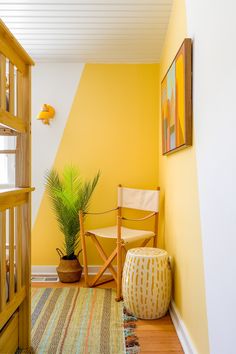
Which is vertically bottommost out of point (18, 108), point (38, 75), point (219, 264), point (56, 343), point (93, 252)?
point (56, 343)

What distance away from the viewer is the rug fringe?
193 cm

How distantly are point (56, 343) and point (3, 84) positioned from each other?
1.47 m

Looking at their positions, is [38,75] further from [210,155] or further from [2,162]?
[210,155]

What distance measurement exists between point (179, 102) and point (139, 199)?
126 centimetres

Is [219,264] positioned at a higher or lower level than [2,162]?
lower

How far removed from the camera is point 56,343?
6.45 ft

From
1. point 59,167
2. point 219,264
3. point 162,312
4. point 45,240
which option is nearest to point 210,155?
point 219,264

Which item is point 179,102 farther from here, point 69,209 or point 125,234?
point 69,209

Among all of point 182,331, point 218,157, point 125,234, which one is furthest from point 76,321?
point 218,157

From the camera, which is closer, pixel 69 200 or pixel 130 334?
pixel 130 334

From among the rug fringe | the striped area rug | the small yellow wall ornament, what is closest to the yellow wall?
the rug fringe

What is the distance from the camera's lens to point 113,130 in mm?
3312

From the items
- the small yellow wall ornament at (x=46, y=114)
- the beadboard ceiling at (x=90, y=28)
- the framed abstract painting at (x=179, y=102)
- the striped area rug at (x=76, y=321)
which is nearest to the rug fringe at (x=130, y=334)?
the striped area rug at (x=76, y=321)

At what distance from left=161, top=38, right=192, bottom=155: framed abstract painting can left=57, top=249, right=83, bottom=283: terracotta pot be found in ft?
4.39
